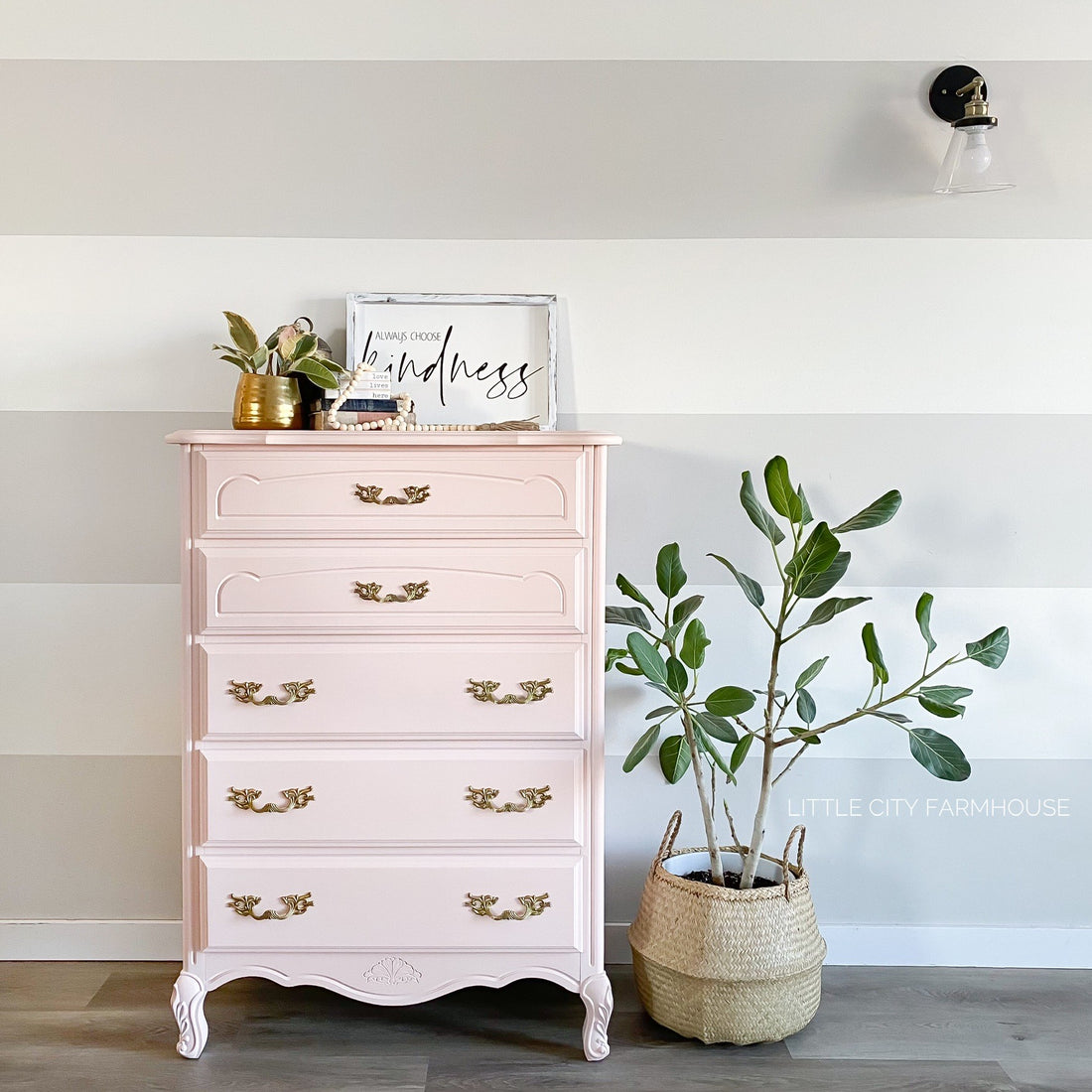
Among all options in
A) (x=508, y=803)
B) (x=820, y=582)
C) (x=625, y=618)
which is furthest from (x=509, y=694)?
(x=820, y=582)

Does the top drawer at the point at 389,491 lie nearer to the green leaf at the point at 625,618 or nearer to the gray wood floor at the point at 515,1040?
the green leaf at the point at 625,618

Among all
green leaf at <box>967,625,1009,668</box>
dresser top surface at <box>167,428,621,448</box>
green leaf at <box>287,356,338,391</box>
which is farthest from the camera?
green leaf at <box>967,625,1009,668</box>

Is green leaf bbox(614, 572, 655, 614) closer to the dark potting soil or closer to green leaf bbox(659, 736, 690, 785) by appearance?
green leaf bbox(659, 736, 690, 785)

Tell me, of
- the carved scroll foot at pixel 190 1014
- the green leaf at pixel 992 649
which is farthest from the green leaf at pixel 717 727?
the carved scroll foot at pixel 190 1014

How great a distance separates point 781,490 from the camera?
2023 mm

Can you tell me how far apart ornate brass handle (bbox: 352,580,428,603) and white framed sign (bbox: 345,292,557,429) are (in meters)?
0.55

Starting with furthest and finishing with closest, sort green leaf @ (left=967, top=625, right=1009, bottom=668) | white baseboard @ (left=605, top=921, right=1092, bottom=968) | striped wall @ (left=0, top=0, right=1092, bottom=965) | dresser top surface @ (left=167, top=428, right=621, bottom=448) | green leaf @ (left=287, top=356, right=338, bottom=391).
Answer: white baseboard @ (left=605, top=921, right=1092, bottom=968) → striped wall @ (left=0, top=0, right=1092, bottom=965) → green leaf @ (left=967, top=625, right=1009, bottom=668) → green leaf @ (left=287, top=356, right=338, bottom=391) → dresser top surface @ (left=167, top=428, right=621, bottom=448)

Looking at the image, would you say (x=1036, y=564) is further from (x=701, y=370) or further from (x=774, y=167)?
(x=774, y=167)

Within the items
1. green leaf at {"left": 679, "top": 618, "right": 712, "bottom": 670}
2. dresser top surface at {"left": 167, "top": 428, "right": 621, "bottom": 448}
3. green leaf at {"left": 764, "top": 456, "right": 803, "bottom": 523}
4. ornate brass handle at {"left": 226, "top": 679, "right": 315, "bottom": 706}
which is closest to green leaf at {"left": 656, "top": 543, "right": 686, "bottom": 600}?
green leaf at {"left": 679, "top": 618, "right": 712, "bottom": 670}

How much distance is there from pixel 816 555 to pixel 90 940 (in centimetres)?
187

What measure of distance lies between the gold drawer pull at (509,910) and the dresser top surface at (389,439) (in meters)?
0.85

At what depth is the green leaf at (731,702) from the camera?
1.96 m

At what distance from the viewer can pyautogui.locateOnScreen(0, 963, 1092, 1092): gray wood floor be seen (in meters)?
1.90

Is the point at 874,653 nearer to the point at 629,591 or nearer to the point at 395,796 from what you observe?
the point at 629,591
